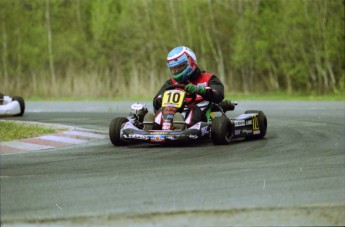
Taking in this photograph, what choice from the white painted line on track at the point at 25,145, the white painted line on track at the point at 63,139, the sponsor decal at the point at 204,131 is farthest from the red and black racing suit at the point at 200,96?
the white painted line on track at the point at 25,145

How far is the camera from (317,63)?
33.4 m

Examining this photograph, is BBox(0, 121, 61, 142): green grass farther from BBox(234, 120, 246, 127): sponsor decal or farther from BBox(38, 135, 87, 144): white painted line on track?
BBox(234, 120, 246, 127): sponsor decal

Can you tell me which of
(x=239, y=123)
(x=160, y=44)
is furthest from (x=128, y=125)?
(x=160, y=44)

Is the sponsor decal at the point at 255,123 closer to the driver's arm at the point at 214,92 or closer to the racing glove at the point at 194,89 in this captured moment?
the driver's arm at the point at 214,92

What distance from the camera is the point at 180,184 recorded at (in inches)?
292

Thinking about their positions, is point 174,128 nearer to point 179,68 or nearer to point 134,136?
point 134,136

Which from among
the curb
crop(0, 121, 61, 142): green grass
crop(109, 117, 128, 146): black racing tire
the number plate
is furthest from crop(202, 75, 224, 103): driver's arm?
crop(0, 121, 61, 142): green grass

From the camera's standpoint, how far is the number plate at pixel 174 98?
38.3ft

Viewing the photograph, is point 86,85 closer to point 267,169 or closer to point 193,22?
point 193,22

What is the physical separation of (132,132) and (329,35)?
22254mm

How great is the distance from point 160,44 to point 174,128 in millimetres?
29151

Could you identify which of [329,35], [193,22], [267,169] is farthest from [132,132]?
[193,22]

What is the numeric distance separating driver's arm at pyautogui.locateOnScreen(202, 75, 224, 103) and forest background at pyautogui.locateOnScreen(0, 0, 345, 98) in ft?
59.1

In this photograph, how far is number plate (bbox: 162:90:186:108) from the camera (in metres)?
11.7
